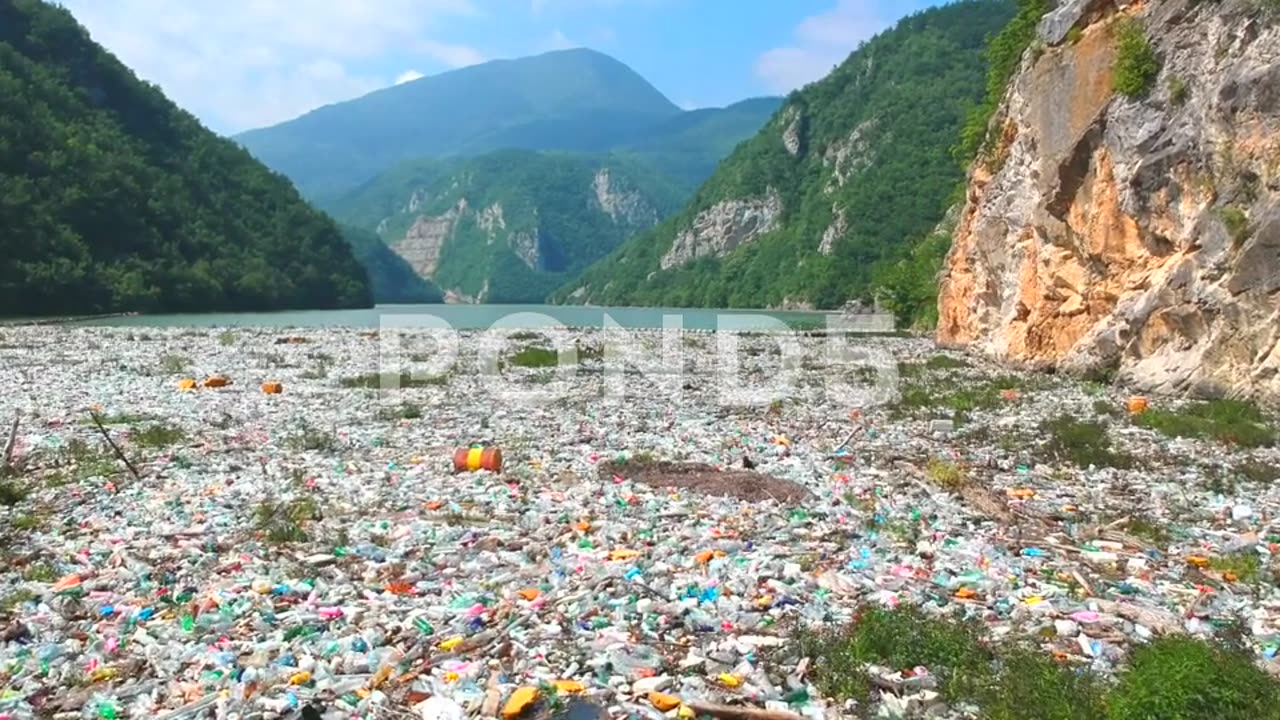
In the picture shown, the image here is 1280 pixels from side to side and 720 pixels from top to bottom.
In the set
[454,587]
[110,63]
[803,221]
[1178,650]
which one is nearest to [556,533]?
[454,587]

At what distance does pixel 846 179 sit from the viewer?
15825 cm

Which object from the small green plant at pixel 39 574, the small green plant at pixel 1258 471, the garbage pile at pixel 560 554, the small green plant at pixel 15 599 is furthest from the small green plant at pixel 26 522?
the small green plant at pixel 1258 471

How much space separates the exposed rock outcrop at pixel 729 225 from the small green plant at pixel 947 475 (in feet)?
559

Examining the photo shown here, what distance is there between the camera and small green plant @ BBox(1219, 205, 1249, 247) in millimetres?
19547

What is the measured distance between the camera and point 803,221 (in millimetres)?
160125

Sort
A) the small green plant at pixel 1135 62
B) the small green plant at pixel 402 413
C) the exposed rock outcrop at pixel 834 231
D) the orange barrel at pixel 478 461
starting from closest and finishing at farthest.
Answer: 1. the orange barrel at pixel 478 461
2. the small green plant at pixel 402 413
3. the small green plant at pixel 1135 62
4. the exposed rock outcrop at pixel 834 231

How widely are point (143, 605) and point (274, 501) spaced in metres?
3.51

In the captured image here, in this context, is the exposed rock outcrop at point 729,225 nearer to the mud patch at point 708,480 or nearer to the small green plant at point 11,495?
the mud patch at point 708,480

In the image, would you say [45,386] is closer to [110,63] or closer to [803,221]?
[110,63]

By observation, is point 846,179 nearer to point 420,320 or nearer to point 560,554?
point 420,320

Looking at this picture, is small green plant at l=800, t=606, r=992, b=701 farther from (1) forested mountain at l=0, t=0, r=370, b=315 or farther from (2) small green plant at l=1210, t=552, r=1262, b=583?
(1) forested mountain at l=0, t=0, r=370, b=315

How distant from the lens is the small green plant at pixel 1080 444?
1455 cm

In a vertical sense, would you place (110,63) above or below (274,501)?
above

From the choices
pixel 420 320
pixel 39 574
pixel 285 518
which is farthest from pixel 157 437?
pixel 420 320
